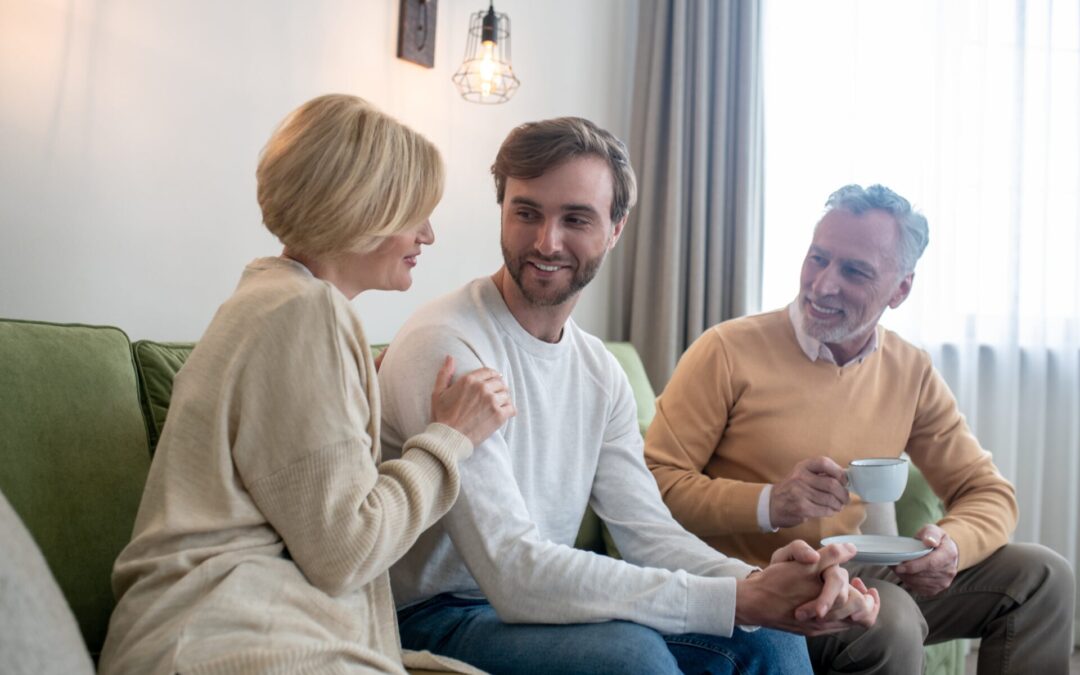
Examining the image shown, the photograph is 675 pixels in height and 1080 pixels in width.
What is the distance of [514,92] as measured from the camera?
10.7 feet

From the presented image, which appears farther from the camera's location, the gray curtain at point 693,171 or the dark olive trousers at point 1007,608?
the gray curtain at point 693,171

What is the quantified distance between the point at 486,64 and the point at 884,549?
1.79m

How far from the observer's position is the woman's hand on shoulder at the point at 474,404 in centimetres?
135

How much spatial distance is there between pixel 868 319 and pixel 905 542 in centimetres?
53

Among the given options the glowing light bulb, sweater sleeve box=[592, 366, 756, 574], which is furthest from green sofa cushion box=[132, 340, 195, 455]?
the glowing light bulb

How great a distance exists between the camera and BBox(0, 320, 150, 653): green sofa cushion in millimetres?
1425

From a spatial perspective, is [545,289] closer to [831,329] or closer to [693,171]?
[831,329]

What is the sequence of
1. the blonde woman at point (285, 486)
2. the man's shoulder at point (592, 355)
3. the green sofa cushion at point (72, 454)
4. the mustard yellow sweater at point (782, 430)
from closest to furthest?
the blonde woman at point (285, 486) → the green sofa cushion at point (72, 454) → the man's shoulder at point (592, 355) → the mustard yellow sweater at point (782, 430)

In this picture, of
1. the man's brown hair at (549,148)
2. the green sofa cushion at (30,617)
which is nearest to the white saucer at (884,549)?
the man's brown hair at (549,148)

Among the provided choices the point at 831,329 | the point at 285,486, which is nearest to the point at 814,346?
the point at 831,329

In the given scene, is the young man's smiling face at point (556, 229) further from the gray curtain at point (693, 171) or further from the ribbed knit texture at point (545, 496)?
the gray curtain at point (693, 171)

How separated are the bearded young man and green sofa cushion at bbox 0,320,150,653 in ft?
1.34

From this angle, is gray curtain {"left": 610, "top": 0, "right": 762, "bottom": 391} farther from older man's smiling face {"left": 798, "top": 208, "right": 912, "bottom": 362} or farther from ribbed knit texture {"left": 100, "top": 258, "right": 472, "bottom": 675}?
ribbed knit texture {"left": 100, "top": 258, "right": 472, "bottom": 675}

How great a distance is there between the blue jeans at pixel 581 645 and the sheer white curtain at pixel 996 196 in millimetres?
2195
